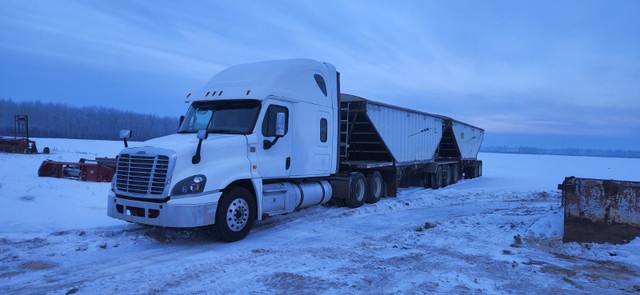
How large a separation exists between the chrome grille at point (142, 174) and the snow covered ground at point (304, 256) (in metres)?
0.91

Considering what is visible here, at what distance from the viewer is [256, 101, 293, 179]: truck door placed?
7.59m

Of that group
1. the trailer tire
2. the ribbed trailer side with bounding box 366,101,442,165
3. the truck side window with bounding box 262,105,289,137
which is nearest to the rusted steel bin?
the truck side window with bounding box 262,105,289,137

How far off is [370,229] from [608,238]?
4086 millimetres

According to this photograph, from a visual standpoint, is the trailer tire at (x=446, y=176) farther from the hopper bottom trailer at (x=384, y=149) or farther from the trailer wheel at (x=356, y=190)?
the trailer wheel at (x=356, y=190)

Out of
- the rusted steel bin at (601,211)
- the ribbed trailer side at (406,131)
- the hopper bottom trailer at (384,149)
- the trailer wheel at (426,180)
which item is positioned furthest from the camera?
the trailer wheel at (426,180)

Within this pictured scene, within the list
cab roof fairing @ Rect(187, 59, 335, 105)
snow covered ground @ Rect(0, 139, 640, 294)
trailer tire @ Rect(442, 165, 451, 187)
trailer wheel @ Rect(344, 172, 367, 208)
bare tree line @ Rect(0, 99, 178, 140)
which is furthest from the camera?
bare tree line @ Rect(0, 99, 178, 140)

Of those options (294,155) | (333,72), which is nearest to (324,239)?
(294,155)

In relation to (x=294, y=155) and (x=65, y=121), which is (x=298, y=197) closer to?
(x=294, y=155)

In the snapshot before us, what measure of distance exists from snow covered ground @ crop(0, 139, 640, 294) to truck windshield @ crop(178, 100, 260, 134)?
78.6 inches

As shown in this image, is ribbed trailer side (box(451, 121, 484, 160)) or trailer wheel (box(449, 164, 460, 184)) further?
ribbed trailer side (box(451, 121, 484, 160))

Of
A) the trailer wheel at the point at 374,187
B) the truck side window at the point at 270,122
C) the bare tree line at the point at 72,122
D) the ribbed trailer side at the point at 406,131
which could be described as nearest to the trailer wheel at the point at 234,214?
the truck side window at the point at 270,122

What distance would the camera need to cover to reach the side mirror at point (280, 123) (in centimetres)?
762

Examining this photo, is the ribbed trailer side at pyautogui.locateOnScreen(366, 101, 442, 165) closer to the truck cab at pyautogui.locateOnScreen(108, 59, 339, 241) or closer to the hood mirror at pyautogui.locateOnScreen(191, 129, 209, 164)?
the truck cab at pyautogui.locateOnScreen(108, 59, 339, 241)

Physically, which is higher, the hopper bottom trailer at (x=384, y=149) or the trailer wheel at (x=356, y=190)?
the hopper bottom trailer at (x=384, y=149)
